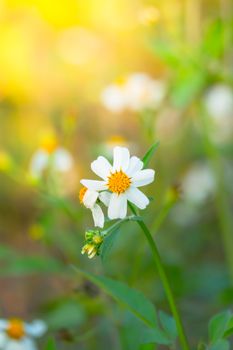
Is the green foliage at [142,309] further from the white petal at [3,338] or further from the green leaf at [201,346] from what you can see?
the white petal at [3,338]

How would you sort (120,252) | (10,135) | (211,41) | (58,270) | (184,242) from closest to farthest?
(58,270) → (211,41) → (120,252) → (184,242) → (10,135)

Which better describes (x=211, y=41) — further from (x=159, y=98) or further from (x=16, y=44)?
(x=16, y=44)

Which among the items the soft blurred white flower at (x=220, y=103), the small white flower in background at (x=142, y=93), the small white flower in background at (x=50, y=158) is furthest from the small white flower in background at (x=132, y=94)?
the soft blurred white flower at (x=220, y=103)

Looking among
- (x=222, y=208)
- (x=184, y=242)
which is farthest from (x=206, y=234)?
(x=222, y=208)

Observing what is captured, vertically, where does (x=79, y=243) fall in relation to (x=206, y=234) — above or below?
below

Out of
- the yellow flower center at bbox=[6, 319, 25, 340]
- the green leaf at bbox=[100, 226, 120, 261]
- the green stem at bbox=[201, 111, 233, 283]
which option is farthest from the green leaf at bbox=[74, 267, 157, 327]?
the green stem at bbox=[201, 111, 233, 283]

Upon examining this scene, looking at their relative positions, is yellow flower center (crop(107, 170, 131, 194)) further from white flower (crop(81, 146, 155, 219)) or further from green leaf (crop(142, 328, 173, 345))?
green leaf (crop(142, 328, 173, 345))

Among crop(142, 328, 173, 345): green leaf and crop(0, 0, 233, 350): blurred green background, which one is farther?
crop(0, 0, 233, 350): blurred green background
